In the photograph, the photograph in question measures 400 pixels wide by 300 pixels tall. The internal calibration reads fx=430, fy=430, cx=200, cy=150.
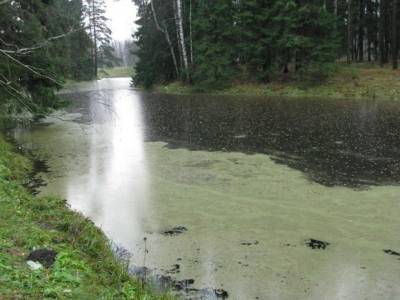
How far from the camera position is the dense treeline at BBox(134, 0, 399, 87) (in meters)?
22.9

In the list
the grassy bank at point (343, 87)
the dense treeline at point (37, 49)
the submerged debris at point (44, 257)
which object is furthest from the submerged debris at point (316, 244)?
the grassy bank at point (343, 87)

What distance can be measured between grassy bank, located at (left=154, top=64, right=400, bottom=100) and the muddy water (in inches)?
232

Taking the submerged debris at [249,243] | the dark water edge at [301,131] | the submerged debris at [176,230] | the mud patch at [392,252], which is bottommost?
the mud patch at [392,252]

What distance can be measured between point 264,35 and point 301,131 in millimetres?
14294

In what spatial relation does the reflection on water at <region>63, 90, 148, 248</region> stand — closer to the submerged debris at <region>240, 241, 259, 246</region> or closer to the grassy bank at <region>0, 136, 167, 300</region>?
the grassy bank at <region>0, 136, 167, 300</region>

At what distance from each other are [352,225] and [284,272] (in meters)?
1.67

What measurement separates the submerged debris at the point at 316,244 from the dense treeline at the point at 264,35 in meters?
18.4

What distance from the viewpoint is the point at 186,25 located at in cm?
3095

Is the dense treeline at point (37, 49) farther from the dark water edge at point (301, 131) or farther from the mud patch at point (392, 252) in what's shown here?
the mud patch at point (392, 252)

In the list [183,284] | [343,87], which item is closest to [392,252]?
[183,284]

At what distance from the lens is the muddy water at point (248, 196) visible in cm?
444

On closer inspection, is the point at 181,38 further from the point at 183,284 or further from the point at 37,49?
the point at 183,284

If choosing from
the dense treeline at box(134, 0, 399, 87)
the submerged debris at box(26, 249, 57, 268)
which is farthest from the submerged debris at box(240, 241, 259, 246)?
the dense treeline at box(134, 0, 399, 87)

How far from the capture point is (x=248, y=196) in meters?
6.94
